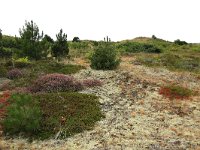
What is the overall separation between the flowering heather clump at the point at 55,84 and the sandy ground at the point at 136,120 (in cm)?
109

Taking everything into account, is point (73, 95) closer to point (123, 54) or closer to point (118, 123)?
point (118, 123)

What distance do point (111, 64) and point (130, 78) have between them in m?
3.86

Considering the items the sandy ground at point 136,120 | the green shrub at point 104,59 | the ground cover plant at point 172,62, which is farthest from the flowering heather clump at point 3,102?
the ground cover plant at point 172,62

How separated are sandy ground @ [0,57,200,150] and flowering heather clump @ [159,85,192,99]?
1.79 ft

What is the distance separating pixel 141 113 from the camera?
22547mm

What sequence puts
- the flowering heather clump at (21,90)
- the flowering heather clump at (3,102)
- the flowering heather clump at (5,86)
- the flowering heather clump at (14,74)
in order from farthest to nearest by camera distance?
the flowering heather clump at (14,74) < the flowering heather clump at (5,86) < the flowering heather clump at (21,90) < the flowering heather clump at (3,102)

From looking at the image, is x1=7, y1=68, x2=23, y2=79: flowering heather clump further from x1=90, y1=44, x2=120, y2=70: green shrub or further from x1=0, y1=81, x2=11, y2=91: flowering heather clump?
x1=90, y1=44, x2=120, y2=70: green shrub

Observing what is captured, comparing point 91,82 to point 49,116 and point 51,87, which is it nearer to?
point 51,87

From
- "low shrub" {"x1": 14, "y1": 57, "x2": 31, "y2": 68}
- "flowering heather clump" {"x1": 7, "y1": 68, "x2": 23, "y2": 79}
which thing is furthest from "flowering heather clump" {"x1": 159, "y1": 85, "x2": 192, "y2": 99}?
"low shrub" {"x1": 14, "y1": 57, "x2": 31, "y2": 68}

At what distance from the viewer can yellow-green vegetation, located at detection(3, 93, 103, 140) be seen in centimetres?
1988

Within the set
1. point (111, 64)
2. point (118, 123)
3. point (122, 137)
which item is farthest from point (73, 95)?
point (111, 64)

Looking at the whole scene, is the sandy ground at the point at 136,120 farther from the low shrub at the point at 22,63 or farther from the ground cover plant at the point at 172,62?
the ground cover plant at the point at 172,62

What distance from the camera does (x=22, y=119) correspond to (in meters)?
19.8

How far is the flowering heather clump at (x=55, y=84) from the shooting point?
2619 cm
